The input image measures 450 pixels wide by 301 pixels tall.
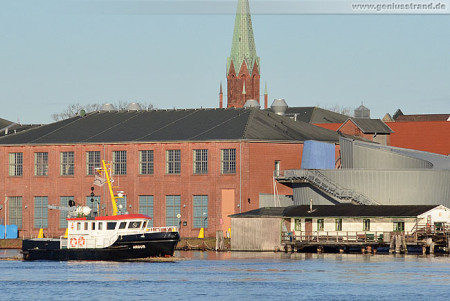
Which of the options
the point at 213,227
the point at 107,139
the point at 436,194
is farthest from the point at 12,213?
the point at 436,194

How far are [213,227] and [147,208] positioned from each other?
8550mm

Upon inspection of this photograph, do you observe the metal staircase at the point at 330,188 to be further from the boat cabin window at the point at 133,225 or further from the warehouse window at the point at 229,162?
the boat cabin window at the point at 133,225

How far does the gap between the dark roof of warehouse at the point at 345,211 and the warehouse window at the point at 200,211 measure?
1506cm

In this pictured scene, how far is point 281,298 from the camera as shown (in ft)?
247

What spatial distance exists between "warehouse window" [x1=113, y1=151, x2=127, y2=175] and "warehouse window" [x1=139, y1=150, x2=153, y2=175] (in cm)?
182

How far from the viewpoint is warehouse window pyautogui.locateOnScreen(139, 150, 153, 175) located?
456 feet

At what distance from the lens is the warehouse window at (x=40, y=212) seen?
142500mm

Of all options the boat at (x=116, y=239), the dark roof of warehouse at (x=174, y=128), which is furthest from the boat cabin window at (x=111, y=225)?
the dark roof of warehouse at (x=174, y=128)

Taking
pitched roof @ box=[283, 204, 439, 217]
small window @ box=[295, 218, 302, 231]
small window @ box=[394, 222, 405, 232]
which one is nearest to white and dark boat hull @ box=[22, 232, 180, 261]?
pitched roof @ box=[283, 204, 439, 217]

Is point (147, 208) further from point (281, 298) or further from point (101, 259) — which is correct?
point (281, 298)

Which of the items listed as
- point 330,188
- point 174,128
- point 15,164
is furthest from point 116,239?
point 15,164

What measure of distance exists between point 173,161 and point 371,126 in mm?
41288

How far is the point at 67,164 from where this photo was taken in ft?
470

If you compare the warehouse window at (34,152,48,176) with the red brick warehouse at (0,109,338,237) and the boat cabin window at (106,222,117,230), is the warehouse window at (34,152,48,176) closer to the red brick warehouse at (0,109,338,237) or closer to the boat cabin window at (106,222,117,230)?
the red brick warehouse at (0,109,338,237)
